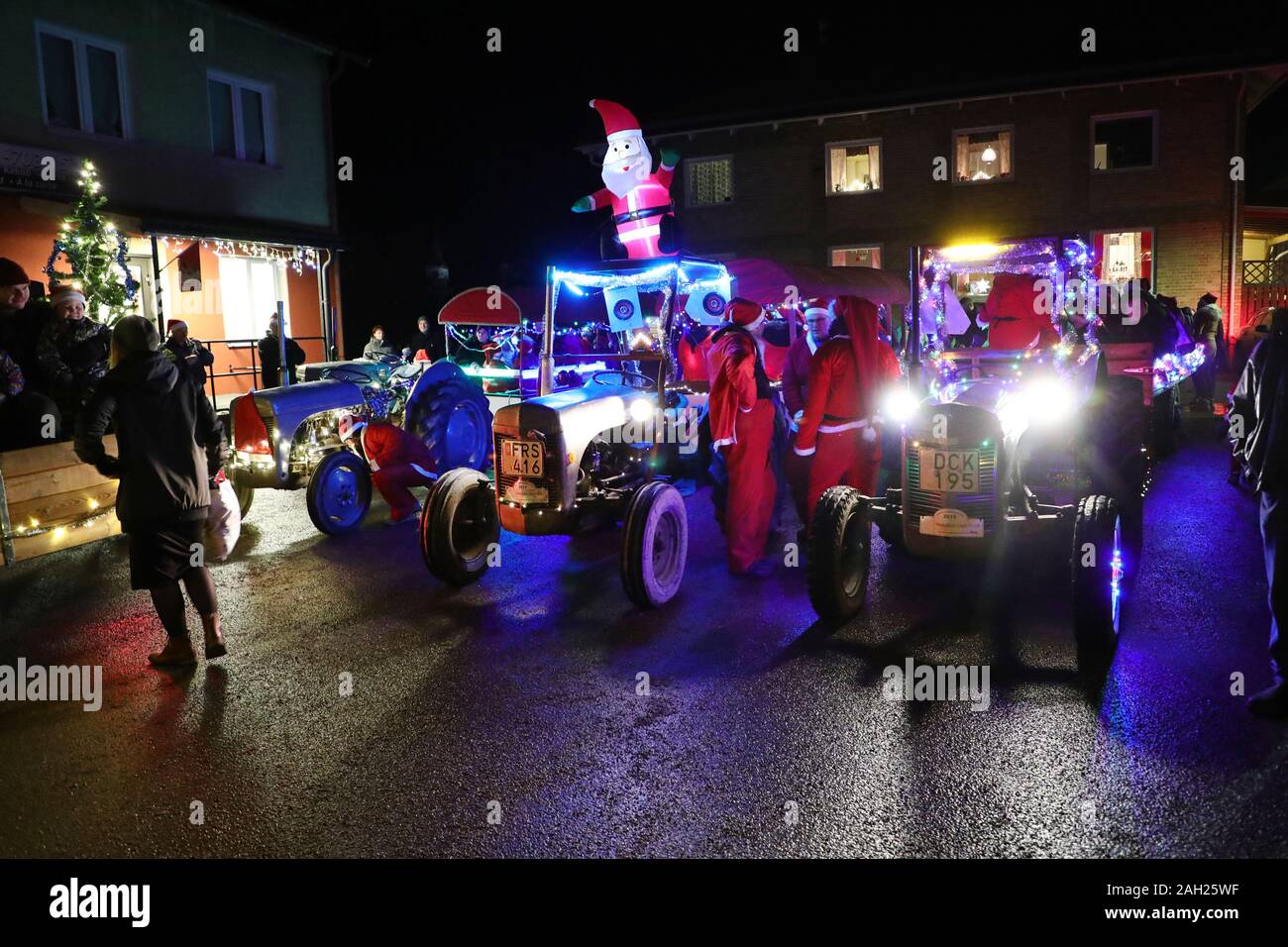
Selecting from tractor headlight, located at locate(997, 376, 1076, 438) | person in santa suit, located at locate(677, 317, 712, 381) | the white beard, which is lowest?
tractor headlight, located at locate(997, 376, 1076, 438)

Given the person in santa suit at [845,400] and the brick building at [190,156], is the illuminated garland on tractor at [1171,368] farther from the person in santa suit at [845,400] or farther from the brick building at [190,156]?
the brick building at [190,156]

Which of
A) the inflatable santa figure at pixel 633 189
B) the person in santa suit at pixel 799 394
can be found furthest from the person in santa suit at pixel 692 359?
the inflatable santa figure at pixel 633 189

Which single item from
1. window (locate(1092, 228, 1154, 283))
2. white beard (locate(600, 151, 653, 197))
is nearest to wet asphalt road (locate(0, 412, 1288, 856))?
white beard (locate(600, 151, 653, 197))

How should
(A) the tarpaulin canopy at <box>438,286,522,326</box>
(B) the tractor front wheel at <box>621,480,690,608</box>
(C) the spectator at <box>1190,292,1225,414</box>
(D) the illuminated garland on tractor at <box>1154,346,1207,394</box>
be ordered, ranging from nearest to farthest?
(B) the tractor front wheel at <box>621,480,690,608</box>, (D) the illuminated garland on tractor at <box>1154,346,1207,394</box>, (C) the spectator at <box>1190,292,1225,414</box>, (A) the tarpaulin canopy at <box>438,286,522,326</box>

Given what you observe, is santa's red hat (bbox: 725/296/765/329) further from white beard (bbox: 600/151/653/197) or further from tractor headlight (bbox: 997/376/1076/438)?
tractor headlight (bbox: 997/376/1076/438)

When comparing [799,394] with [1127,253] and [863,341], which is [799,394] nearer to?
[863,341]

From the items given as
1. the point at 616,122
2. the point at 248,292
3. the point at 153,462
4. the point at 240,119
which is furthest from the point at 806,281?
the point at 153,462

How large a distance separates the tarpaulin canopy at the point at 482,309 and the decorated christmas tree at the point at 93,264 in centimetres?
439

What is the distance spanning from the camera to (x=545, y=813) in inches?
148

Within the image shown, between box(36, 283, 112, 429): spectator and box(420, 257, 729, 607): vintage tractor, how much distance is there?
4.45m

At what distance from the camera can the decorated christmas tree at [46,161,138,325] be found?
12438 millimetres

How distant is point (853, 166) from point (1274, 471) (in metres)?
21.2

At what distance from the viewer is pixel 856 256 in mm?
24297

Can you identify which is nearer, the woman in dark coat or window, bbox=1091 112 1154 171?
the woman in dark coat
